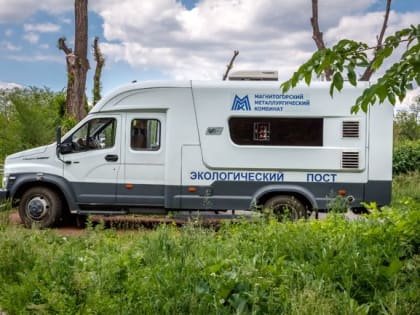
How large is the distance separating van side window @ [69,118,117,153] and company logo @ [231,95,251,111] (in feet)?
7.61

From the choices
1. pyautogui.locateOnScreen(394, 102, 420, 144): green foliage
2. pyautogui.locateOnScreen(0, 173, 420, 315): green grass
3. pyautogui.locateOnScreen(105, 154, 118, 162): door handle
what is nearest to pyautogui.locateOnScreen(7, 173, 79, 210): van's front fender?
pyautogui.locateOnScreen(105, 154, 118, 162): door handle

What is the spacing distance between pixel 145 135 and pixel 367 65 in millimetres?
6304

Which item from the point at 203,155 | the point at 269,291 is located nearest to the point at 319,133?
the point at 203,155

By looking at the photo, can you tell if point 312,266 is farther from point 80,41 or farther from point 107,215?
point 80,41

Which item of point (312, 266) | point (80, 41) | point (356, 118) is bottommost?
point (312, 266)

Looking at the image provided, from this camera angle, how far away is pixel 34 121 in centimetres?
1905

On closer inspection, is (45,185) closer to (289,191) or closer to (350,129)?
(289,191)

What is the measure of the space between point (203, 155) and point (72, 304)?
540 cm

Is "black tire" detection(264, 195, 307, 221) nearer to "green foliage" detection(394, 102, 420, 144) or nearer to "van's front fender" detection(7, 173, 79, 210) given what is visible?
"van's front fender" detection(7, 173, 79, 210)

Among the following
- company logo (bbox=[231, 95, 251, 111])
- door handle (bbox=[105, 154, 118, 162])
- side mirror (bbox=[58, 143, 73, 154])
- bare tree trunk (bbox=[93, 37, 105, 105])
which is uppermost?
bare tree trunk (bbox=[93, 37, 105, 105])

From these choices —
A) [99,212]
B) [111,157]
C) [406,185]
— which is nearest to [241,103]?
[111,157]

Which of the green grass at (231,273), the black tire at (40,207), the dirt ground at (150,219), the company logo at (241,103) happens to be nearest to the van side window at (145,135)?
the dirt ground at (150,219)

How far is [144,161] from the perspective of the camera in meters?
9.53

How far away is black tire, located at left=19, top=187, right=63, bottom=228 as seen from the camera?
9.81m
